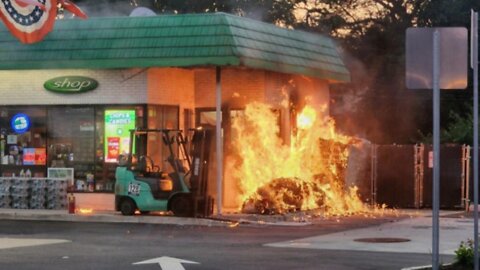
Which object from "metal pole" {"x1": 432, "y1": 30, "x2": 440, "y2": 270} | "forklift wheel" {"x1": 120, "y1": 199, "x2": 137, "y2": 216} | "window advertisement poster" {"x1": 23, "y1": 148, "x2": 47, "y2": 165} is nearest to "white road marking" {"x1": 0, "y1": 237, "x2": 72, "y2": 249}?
"forklift wheel" {"x1": 120, "y1": 199, "x2": 137, "y2": 216}

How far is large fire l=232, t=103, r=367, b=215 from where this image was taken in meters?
22.4

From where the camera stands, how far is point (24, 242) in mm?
16297

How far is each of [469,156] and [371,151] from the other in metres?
2.81

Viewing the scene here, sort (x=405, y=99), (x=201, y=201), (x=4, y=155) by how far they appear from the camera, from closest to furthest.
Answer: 1. (x=201, y=201)
2. (x=4, y=155)
3. (x=405, y=99)

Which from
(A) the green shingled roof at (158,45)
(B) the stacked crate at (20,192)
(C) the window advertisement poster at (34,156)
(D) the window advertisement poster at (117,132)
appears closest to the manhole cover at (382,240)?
(A) the green shingled roof at (158,45)

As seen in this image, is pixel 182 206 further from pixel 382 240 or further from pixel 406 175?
pixel 406 175

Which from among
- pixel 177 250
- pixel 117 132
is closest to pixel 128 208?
pixel 117 132

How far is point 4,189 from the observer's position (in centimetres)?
2361

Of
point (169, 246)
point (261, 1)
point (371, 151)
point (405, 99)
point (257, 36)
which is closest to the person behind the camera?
point (169, 246)

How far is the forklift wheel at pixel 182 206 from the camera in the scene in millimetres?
20967

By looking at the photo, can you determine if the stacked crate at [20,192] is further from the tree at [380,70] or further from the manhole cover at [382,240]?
the tree at [380,70]

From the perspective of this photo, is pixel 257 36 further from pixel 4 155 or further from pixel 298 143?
pixel 4 155

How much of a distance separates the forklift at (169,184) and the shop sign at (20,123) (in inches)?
149

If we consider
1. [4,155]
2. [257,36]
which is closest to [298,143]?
[257,36]
